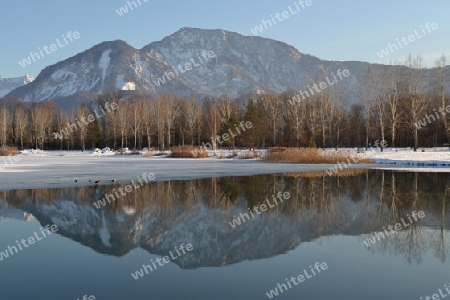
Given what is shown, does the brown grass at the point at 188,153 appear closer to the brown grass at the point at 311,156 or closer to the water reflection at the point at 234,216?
the brown grass at the point at 311,156

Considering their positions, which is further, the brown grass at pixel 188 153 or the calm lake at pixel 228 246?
the brown grass at pixel 188 153

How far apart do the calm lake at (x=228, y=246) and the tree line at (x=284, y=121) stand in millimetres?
36030

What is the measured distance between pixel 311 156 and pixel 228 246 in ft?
89.5

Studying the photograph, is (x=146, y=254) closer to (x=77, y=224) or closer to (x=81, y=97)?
(x=77, y=224)

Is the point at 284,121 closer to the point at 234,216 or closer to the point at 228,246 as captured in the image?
the point at 234,216

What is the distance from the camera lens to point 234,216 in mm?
12109

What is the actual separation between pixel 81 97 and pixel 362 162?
165400 millimetres

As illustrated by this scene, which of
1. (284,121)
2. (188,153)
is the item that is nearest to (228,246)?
(188,153)

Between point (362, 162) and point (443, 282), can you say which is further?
point (362, 162)

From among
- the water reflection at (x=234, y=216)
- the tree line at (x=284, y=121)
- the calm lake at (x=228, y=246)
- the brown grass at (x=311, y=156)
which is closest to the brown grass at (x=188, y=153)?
the brown grass at (x=311, y=156)

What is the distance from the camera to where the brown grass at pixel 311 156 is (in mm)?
34562

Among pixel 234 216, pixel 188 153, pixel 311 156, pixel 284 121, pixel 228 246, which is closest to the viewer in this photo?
pixel 228 246

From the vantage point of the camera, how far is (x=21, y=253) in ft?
28.5

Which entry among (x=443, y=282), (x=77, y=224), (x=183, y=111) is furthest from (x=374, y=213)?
(x=183, y=111)
